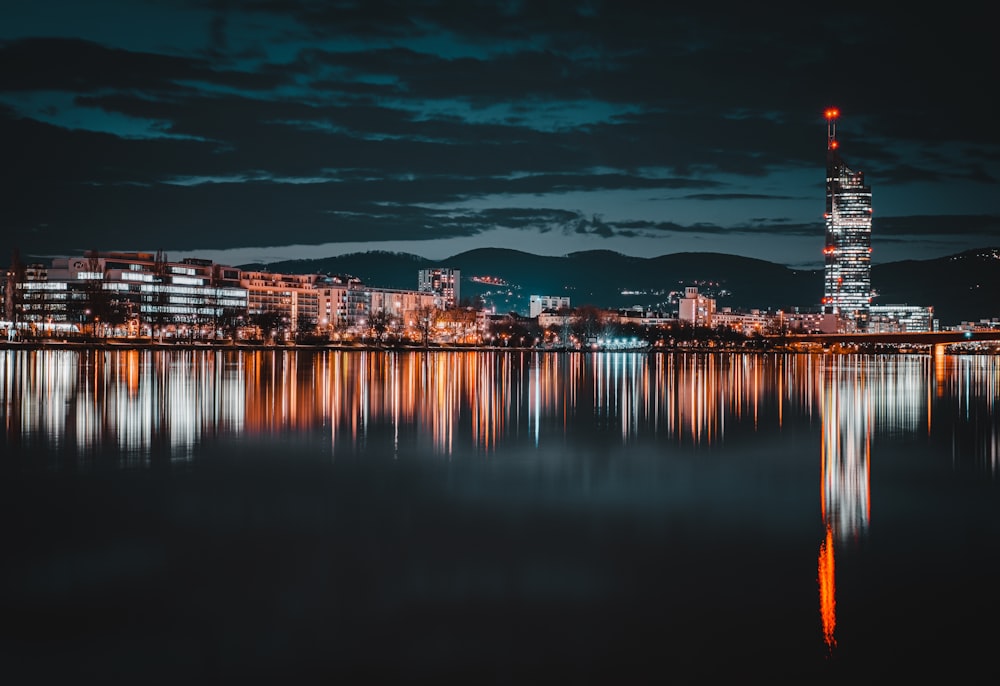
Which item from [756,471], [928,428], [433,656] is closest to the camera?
[433,656]

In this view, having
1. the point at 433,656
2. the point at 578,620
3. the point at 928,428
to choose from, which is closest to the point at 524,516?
the point at 578,620

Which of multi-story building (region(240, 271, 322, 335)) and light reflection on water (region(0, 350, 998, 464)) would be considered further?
multi-story building (region(240, 271, 322, 335))

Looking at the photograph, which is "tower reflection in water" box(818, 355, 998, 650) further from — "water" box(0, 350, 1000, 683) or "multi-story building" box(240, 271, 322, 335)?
"multi-story building" box(240, 271, 322, 335)

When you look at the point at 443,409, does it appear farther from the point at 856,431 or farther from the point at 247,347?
the point at 247,347

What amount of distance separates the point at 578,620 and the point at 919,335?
95760 mm

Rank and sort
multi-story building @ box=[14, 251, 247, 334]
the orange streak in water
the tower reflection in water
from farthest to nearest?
multi-story building @ box=[14, 251, 247, 334] → the tower reflection in water → the orange streak in water

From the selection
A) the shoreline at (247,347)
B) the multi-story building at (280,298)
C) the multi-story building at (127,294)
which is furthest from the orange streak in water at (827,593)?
the multi-story building at (280,298)

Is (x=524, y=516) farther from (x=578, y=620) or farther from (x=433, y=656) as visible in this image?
(x=433, y=656)

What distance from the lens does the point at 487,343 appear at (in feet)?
534

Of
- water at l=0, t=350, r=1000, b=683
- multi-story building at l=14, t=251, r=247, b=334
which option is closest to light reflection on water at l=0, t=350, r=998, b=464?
water at l=0, t=350, r=1000, b=683

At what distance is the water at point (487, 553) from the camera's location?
7324mm

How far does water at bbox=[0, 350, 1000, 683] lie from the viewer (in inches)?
288

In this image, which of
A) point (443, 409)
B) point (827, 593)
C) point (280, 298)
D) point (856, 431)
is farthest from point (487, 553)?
point (280, 298)

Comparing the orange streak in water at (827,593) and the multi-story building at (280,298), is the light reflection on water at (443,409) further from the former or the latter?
the multi-story building at (280,298)
